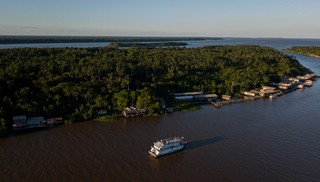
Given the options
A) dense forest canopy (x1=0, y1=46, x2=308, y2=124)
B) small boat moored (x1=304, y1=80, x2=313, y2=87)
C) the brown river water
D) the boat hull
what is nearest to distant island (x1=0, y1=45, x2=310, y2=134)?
dense forest canopy (x1=0, y1=46, x2=308, y2=124)

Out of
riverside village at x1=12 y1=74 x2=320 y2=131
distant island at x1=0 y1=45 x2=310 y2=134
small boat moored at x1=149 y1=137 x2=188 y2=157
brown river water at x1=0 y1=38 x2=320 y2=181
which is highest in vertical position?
distant island at x1=0 y1=45 x2=310 y2=134

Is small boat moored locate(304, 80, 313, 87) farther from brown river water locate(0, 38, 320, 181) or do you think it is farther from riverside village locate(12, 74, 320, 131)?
brown river water locate(0, 38, 320, 181)

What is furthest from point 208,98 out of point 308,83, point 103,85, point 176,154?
point 308,83

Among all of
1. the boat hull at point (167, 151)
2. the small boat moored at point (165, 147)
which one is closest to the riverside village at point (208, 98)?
the small boat moored at point (165, 147)

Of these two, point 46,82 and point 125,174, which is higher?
point 46,82

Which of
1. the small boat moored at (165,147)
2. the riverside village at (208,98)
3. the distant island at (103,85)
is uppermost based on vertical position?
the distant island at (103,85)

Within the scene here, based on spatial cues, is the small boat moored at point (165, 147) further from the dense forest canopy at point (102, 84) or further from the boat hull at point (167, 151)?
the dense forest canopy at point (102, 84)

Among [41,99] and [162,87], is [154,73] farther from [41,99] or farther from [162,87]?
[41,99]

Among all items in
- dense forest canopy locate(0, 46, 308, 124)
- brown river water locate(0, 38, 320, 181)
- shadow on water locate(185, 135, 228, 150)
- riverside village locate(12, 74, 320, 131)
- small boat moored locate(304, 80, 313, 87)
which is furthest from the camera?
small boat moored locate(304, 80, 313, 87)

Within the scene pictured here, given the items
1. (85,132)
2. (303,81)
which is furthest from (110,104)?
(303,81)
